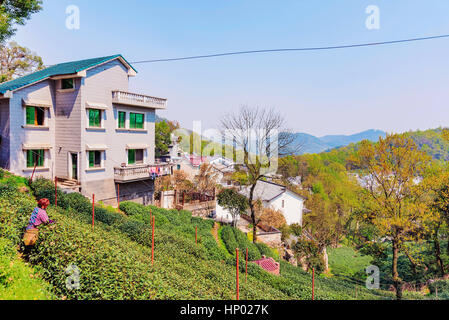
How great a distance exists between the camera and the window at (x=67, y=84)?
17906 mm

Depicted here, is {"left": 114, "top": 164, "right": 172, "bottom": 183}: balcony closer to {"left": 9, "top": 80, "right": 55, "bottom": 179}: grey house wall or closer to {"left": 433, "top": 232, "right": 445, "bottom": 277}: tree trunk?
{"left": 9, "top": 80, "right": 55, "bottom": 179}: grey house wall

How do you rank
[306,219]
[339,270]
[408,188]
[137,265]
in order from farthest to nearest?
[306,219] < [339,270] < [408,188] < [137,265]

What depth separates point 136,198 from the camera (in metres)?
22.0

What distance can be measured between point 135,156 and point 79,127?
17.5 ft

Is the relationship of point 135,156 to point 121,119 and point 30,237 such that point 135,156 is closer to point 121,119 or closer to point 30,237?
point 121,119

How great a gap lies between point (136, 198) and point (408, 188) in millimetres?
19902

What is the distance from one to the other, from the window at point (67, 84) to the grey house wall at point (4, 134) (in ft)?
A: 11.0

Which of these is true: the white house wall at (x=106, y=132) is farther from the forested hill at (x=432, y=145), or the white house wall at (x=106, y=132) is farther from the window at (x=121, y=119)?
the forested hill at (x=432, y=145)

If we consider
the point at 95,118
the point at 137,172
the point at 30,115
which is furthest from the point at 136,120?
the point at 30,115

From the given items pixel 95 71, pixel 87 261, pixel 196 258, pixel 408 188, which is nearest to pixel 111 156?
pixel 95 71

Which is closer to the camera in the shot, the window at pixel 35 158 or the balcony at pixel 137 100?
the window at pixel 35 158

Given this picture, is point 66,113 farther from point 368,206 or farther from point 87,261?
point 368,206

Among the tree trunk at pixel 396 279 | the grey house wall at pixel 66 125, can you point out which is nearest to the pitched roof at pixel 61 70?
the grey house wall at pixel 66 125

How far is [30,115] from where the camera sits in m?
17.2
